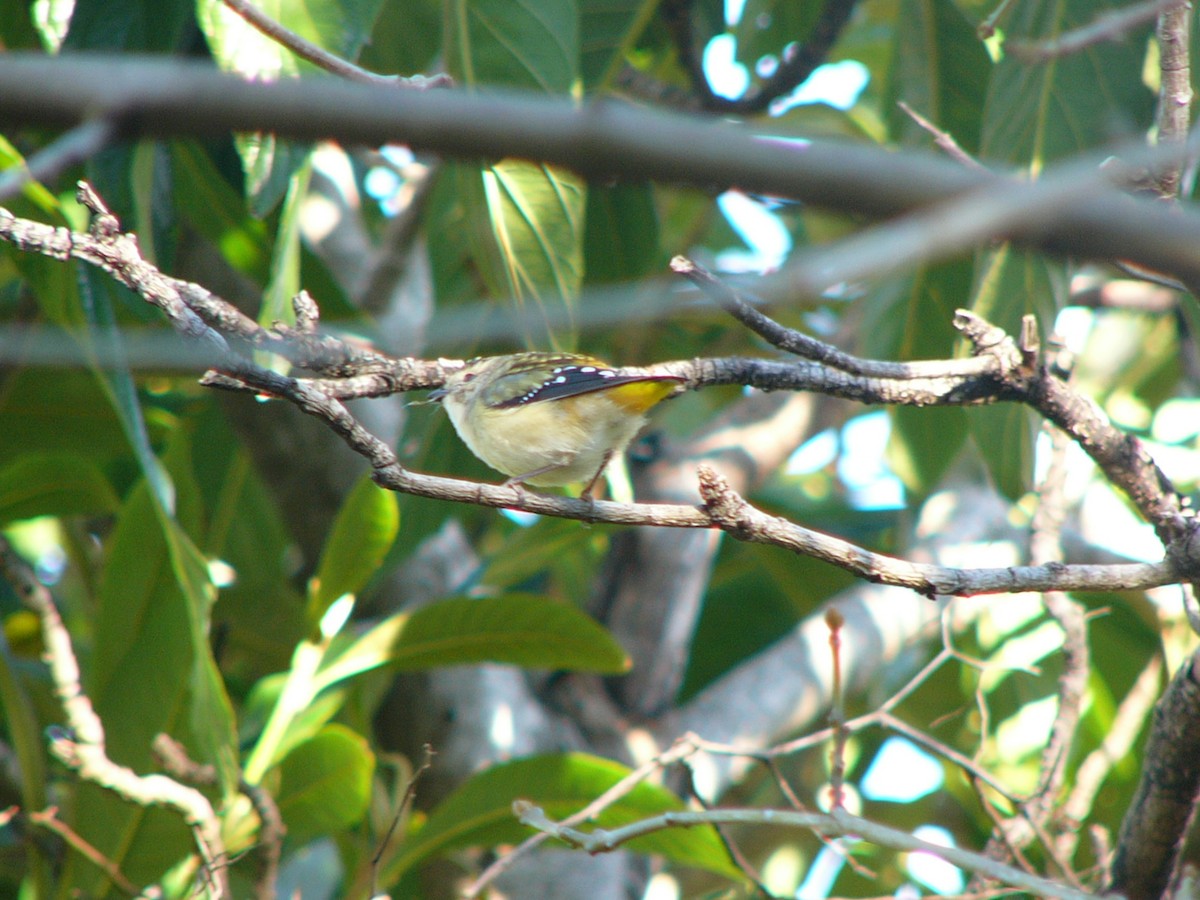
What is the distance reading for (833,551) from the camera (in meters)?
1.40

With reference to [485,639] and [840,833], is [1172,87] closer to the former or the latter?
Result: [840,833]

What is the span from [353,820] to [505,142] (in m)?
2.56

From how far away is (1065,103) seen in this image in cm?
266

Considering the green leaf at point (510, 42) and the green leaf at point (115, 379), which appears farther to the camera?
the green leaf at point (510, 42)

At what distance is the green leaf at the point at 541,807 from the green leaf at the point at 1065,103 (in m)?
1.95

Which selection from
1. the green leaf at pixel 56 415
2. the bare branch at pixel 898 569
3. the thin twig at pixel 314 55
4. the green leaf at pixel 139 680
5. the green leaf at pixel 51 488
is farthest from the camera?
the green leaf at pixel 56 415

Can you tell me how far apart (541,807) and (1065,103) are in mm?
2323

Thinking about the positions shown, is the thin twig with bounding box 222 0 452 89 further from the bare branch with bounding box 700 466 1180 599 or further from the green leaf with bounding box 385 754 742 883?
the green leaf with bounding box 385 754 742 883

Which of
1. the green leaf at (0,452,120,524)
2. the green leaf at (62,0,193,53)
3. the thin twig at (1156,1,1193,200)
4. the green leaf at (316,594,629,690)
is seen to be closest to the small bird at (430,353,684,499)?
the green leaf at (316,594,629,690)

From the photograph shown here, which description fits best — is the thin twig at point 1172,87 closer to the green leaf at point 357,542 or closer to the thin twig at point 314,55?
the thin twig at point 314,55

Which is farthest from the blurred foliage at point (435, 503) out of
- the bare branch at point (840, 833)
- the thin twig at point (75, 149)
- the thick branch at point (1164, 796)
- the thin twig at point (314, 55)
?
the thin twig at point (75, 149)

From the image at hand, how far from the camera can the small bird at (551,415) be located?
7.98 ft

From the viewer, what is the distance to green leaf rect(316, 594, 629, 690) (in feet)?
9.02

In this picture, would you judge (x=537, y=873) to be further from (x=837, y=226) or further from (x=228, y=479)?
(x=837, y=226)
